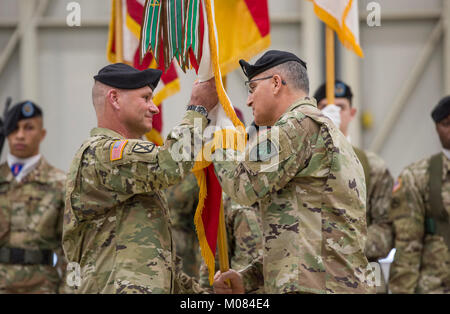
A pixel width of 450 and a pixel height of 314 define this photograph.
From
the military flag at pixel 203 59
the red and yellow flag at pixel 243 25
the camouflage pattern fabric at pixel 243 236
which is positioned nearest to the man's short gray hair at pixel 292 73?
the military flag at pixel 203 59

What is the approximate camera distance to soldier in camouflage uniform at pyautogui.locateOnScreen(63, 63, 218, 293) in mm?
3086

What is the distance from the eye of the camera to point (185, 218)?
518 centimetres

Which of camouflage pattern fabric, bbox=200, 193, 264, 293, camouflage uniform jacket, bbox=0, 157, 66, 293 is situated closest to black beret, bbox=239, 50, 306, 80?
camouflage pattern fabric, bbox=200, 193, 264, 293

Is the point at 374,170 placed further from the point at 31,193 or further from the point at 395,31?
the point at 395,31

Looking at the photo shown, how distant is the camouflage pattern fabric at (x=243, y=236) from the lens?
13.6ft

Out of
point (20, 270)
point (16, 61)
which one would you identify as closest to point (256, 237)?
point (20, 270)

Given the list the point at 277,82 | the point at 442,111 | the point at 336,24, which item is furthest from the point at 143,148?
the point at 442,111

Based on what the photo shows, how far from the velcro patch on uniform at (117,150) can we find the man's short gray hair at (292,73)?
2.36 ft

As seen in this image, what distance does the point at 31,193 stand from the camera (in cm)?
528

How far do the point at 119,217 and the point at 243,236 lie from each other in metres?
1.14

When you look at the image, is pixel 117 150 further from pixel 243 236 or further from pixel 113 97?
pixel 243 236

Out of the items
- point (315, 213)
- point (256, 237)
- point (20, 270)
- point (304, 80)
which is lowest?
point (20, 270)

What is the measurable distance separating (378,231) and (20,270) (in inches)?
98.2

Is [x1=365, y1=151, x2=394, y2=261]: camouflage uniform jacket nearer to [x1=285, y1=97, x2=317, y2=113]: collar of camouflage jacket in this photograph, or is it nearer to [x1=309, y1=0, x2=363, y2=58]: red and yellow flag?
[x1=309, y1=0, x2=363, y2=58]: red and yellow flag
